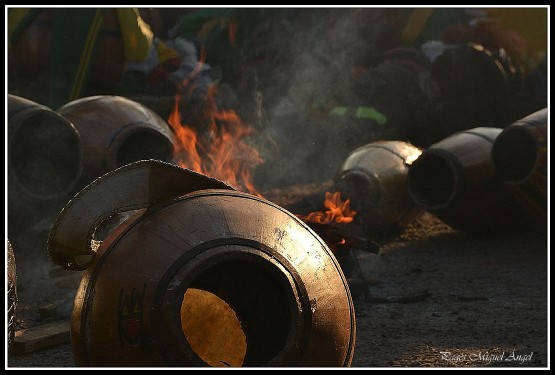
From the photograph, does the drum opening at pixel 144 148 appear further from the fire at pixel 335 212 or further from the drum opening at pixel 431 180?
the drum opening at pixel 431 180

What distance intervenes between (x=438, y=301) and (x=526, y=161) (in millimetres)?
2707

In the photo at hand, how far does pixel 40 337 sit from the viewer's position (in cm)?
542

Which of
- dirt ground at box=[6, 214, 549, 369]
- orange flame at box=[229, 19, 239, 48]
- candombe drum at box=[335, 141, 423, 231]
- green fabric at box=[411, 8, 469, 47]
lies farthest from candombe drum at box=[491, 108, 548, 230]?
orange flame at box=[229, 19, 239, 48]

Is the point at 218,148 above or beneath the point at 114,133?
beneath

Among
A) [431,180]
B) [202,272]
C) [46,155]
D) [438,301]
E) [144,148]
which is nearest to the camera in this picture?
[202,272]

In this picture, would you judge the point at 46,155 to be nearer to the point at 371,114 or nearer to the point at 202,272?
the point at 202,272

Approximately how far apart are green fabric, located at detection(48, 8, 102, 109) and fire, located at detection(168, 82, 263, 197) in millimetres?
1393

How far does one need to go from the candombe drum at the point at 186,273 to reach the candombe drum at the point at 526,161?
5.07 m

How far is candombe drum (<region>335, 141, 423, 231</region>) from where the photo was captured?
9055 millimetres

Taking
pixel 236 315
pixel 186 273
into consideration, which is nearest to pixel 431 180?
pixel 236 315

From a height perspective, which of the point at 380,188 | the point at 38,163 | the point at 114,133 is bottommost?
the point at 380,188

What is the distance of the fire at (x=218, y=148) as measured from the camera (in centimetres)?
906

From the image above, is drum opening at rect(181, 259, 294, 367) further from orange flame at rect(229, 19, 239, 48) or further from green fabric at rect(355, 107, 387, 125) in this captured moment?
orange flame at rect(229, 19, 239, 48)

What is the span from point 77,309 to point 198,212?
0.67 meters
